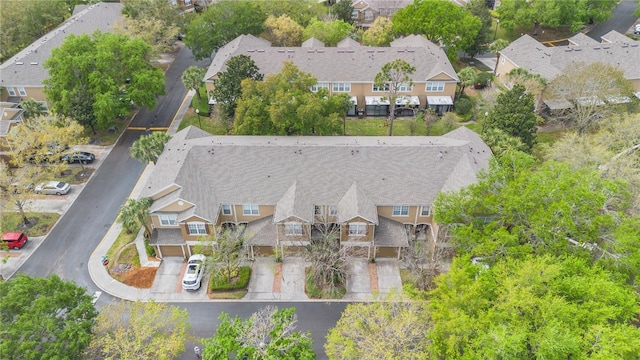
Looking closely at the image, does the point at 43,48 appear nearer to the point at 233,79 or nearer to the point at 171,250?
the point at 233,79

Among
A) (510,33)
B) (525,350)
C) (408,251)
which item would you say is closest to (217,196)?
(408,251)

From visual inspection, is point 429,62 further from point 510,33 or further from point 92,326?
point 92,326

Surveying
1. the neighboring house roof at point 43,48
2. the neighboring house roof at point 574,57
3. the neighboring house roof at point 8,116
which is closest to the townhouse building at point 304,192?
the neighboring house roof at point 8,116

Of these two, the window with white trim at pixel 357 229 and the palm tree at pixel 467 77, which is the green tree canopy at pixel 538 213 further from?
the palm tree at pixel 467 77

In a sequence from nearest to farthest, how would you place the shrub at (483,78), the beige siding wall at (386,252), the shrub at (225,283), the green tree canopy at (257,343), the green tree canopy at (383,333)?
1. the green tree canopy at (257,343)
2. the green tree canopy at (383,333)
3. the shrub at (225,283)
4. the beige siding wall at (386,252)
5. the shrub at (483,78)

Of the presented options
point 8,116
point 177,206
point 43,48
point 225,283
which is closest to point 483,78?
point 177,206

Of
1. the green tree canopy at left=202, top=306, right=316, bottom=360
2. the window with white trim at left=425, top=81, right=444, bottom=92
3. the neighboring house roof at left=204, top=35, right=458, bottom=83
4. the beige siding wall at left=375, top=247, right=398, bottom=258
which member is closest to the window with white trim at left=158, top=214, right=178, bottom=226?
the green tree canopy at left=202, top=306, right=316, bottom=360

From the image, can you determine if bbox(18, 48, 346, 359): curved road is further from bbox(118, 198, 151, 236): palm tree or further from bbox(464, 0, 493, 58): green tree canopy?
bbox(464, 0, 493, 58): green tree canopy

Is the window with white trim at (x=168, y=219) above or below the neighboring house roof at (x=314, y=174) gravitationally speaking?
below
